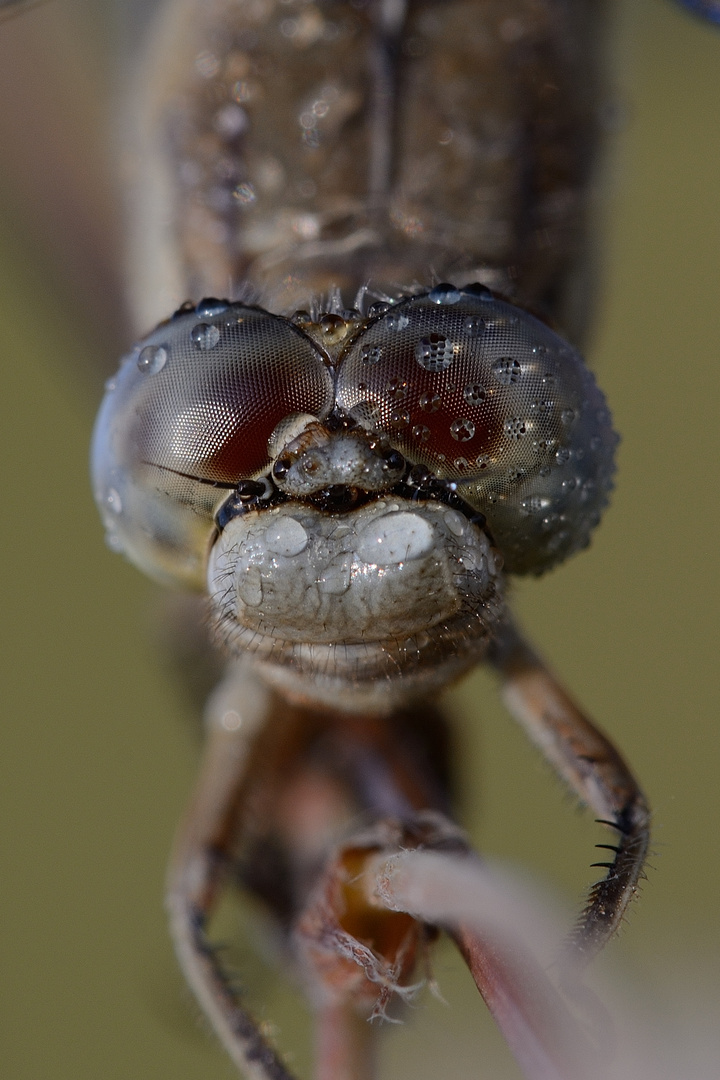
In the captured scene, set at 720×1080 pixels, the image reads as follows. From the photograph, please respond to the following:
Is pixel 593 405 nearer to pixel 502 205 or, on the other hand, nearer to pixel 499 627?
pixel 499 627

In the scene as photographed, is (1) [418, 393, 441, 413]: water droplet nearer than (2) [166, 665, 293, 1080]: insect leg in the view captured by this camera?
Yes

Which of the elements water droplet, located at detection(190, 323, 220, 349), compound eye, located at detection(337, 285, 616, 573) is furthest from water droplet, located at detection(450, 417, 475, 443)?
water droplet, located at detection(190, 323, 220, 349)

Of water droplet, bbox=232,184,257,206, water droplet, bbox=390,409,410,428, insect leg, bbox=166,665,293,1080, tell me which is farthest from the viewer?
water droplet, bbox=232,184,257,206

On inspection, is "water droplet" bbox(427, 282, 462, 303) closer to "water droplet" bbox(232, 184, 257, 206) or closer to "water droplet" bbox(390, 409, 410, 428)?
"water droplet" bbox(390, 409, 410, 428)

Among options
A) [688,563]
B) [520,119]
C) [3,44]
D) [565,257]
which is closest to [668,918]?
[565,257]

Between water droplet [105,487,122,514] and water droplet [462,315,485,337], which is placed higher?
water droplet [462,315,485,337]

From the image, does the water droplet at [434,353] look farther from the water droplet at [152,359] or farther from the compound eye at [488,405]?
the water droplet at [152,359]

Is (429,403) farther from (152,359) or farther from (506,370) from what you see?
(152,359)

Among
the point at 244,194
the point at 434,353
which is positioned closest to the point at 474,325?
the point at 434,353
